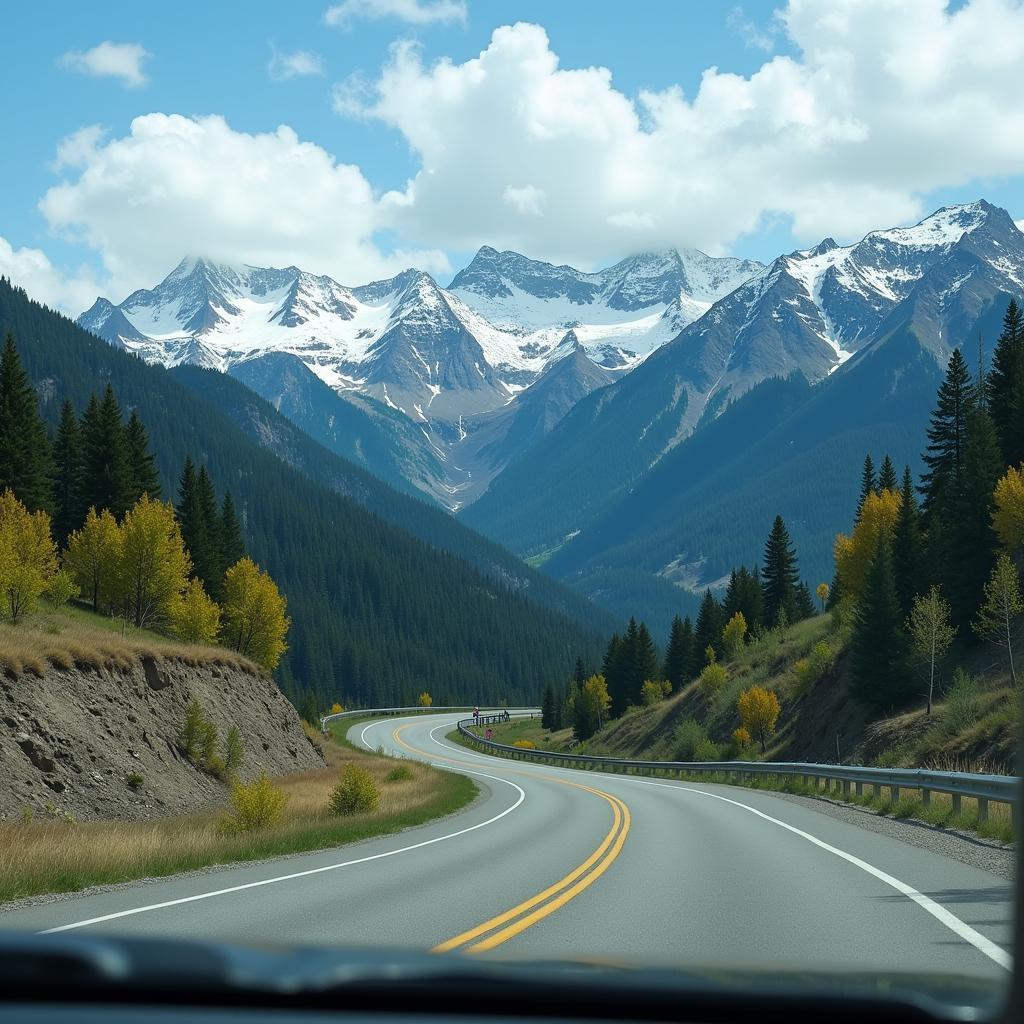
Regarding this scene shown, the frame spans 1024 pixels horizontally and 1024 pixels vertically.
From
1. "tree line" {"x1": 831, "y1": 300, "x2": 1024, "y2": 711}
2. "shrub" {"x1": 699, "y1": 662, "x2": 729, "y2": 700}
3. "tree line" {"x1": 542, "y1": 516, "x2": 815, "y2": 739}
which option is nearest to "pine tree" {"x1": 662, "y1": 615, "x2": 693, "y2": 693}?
"tree line" {"x1": 542, "y1": 516, "x2": 815, "y2": 739}

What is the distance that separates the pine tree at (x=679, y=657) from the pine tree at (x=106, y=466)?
1980 inches

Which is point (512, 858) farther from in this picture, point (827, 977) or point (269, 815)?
point (827, 977)

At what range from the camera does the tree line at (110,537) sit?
2122 inches

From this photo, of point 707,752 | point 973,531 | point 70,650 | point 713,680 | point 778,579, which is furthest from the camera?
point 778,579

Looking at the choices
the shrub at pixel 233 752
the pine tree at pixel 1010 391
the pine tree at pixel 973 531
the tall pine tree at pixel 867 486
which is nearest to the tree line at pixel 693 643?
the tall pine tree at pixel 867 486

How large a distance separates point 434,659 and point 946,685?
460 ft

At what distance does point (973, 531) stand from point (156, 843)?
43.1 meters

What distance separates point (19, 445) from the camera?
199 feet

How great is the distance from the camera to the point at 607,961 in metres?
3.75

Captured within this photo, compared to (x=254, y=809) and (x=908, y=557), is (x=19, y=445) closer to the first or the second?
(x=254, y=809)

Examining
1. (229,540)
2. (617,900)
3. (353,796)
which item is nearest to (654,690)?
(229,540)

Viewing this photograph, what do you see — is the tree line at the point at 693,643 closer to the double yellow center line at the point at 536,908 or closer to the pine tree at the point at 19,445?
the pine tree at the point at 19,445

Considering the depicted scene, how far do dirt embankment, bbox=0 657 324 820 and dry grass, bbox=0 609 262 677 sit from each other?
257mm

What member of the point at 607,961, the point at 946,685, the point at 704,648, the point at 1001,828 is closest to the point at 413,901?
the point at 607,961
